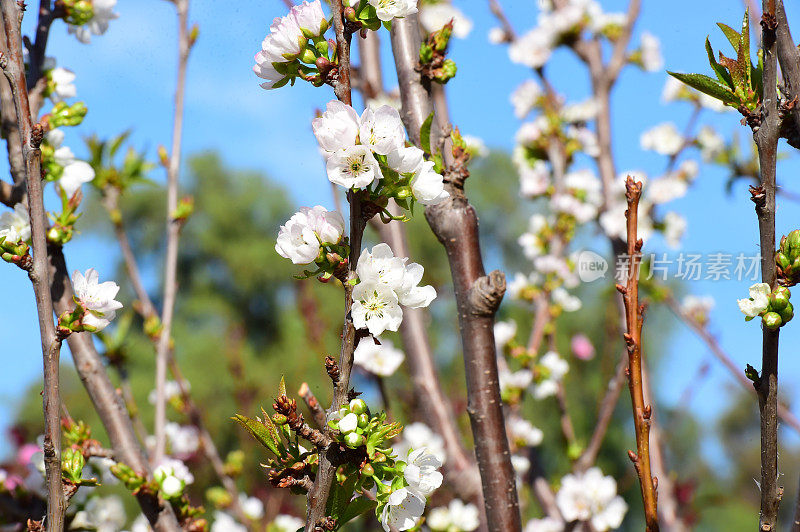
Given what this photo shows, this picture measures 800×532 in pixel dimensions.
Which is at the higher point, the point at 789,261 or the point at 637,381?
the point at 789,261

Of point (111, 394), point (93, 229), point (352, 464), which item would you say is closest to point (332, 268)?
point (352, 464)

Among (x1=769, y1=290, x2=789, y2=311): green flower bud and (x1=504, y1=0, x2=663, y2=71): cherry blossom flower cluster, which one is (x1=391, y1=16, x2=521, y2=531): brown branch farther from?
(x1=504, y1=0, x2=663, y2=71): cherry blossom flower cluster

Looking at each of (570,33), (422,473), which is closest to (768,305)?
(422,473)

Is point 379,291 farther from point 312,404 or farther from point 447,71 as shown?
point 447,71

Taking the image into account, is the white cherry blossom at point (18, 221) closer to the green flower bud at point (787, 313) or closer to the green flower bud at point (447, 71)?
the green flower bud at point (447, 71)

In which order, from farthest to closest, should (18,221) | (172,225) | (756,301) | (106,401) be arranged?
(172,225) → (106,401) → (18,221) → (756,301)

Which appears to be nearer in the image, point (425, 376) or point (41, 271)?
point (41, 271)

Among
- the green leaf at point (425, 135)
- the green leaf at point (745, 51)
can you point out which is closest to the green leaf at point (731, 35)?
the green leaf at point (745, 51)
